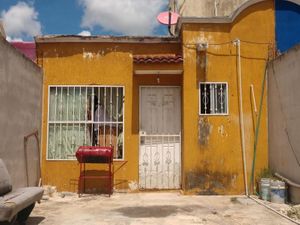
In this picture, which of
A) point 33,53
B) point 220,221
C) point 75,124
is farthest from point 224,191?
point 33,53

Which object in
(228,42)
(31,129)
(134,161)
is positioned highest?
(228,42)

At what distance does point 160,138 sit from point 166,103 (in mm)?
960

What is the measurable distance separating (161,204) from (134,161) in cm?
215

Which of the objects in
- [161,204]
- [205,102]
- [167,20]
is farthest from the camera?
[167,20]

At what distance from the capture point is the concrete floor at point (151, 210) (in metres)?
7.94

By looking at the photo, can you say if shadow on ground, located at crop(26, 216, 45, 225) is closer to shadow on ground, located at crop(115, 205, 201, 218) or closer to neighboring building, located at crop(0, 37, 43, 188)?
neighboring building, located at crop(0, 37, 43, 188)

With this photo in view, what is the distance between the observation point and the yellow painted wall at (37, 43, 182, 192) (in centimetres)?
1162

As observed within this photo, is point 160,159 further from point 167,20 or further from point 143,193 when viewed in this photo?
point 167,20

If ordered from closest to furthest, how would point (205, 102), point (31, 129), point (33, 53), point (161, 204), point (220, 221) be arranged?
point (220, 221) → point (161, 204) → point (31, 129) → point (205, 102) → point (33, 53)

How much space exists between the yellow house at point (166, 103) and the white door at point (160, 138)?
27 millimetres

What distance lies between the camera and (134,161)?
11.7 metres

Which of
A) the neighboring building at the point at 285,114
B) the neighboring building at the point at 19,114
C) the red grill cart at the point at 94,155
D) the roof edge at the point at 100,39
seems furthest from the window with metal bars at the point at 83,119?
the neighboring building at the point at 285,114

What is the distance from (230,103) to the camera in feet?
37.5

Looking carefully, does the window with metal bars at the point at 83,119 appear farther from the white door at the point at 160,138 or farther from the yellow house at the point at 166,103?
the white door at the point at 160,138
